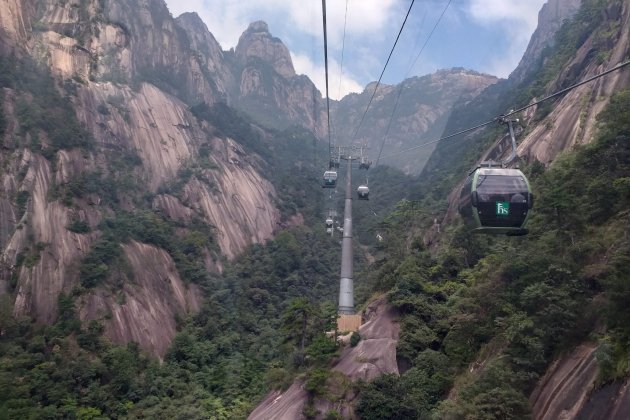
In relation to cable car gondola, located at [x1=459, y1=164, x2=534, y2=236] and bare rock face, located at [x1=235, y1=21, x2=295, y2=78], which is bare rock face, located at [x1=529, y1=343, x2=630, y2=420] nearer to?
cable car gondola, located at [x1=459, y1=164, x2=534, y2=236]

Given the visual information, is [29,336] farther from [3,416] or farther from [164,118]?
[164,118]

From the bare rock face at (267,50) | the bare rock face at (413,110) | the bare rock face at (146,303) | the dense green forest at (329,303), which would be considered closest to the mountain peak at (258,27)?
the bare rock face at (267,50)

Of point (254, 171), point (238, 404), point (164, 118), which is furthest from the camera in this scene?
point (254, 171)

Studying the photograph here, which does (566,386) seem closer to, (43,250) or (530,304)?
(530,304)

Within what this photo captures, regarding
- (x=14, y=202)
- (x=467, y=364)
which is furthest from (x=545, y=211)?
(x=14, y=202)

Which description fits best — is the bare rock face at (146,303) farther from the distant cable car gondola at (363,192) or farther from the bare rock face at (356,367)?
the distant cable car gondola at (363,192)

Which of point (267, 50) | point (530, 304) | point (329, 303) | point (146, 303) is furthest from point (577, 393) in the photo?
point (267, 50)
